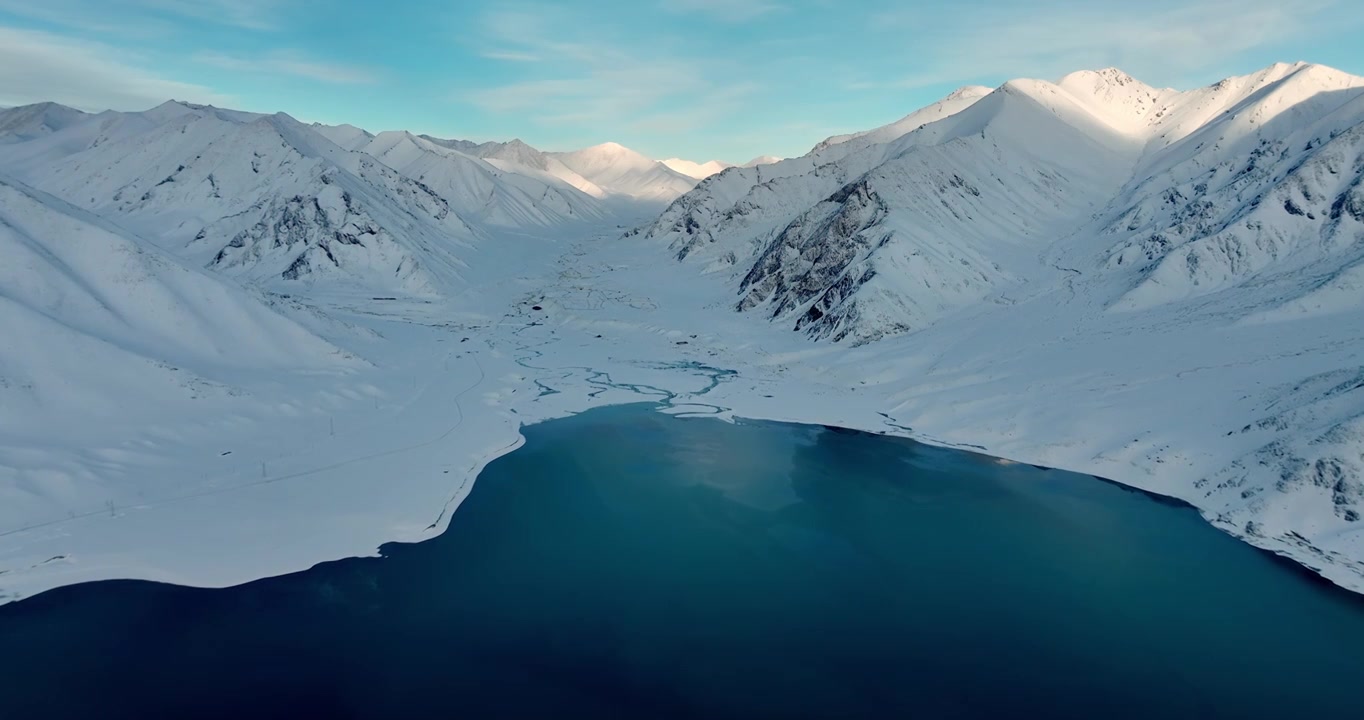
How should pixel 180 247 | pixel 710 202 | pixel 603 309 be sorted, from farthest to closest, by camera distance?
pixel 710 202
pixel 180 247
pixel 603 309

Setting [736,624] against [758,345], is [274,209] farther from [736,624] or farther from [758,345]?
[736,624]

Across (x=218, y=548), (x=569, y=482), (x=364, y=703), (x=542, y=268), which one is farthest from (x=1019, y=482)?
(x=542, y=268)

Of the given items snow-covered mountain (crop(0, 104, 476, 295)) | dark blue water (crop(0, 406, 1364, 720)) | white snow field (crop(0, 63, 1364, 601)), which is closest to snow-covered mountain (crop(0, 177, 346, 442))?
white snow field (crop(0, 63, 1364, 601))

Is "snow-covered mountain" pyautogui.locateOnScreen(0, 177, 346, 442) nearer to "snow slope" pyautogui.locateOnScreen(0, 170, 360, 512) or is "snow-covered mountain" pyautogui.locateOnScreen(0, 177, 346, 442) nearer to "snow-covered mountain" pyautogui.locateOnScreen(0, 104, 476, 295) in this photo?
"snow slope" pyautogui.locateOnScreen(0, 170, 360, 512)

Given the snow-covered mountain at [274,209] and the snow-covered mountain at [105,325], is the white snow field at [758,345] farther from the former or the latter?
the snow-covered mountain at [274,209]

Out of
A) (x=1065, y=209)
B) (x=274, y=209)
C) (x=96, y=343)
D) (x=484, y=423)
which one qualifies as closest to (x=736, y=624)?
(x=484, y=423)

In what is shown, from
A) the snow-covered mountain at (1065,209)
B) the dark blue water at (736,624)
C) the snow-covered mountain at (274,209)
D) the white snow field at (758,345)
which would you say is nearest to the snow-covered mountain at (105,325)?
the white snow field at (758,345)

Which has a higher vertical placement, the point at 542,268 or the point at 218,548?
the point at 542,268

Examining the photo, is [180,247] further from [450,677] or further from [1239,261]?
[1239,261]
